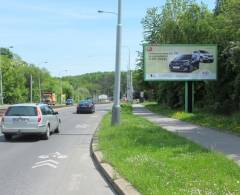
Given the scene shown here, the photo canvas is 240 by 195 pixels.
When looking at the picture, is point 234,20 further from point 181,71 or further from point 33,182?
point 33,182

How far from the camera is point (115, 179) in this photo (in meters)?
10.7

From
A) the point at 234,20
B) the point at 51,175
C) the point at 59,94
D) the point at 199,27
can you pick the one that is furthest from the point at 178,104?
the point at 59,94

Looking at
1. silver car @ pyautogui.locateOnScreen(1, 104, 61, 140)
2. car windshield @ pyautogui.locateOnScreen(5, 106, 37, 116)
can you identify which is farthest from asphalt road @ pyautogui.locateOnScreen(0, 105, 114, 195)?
car windshield @ pyautogui.locateOnScreen(5, 106, 37, 116)

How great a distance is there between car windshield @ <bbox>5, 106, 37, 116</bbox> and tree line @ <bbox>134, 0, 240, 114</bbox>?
35.9 ft

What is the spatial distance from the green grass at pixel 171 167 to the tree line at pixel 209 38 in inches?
525

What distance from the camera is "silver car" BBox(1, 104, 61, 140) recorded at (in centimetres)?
2188

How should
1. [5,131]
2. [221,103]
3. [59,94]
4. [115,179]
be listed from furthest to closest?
1. [59,94]
2. [221,103]
3. [5,131]
4. [115,179]

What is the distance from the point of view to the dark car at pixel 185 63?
4209cm

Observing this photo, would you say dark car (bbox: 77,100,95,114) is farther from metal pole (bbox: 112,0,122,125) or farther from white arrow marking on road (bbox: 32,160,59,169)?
white arrow marking on road (bbox: 32,160,59,169)

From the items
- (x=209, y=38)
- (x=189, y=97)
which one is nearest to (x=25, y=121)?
(x=189, y=97)

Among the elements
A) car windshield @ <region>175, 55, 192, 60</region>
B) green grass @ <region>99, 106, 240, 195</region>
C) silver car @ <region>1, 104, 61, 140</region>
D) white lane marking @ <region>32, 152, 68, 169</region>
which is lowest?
white lane marking @ <region>32, 152, 68, 169</region>

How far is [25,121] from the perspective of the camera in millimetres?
21906

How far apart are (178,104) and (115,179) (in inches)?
1654

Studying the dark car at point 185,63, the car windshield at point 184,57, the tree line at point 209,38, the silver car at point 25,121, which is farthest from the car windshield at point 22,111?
the car windshield at point 184,57
